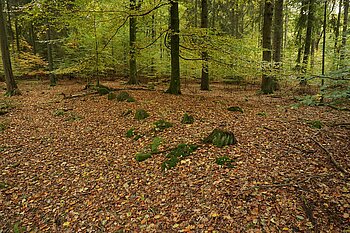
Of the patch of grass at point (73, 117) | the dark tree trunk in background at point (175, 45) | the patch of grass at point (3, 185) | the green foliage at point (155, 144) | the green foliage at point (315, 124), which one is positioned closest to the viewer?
the patch of grass at point (3, 185)

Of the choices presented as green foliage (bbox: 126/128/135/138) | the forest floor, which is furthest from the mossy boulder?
green foliage (bbox: 126/128/135/138)

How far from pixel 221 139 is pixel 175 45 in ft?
20.1

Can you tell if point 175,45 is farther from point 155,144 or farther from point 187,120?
point 155,144

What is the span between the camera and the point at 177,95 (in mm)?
10906

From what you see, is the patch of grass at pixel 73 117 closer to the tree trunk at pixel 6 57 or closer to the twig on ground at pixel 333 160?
the tree trunk at pixel 6 57

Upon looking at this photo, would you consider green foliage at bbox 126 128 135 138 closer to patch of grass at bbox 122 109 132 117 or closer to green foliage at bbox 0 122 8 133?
patch of grass at bbox 122 109 132 117

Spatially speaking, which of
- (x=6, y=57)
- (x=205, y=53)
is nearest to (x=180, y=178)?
(x=205, y=53)

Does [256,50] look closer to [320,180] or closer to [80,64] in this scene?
[320,180]

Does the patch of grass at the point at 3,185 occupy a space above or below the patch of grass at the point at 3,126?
below

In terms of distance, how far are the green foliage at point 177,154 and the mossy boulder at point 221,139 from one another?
Result: 1.56 feet

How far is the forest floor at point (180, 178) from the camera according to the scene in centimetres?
354

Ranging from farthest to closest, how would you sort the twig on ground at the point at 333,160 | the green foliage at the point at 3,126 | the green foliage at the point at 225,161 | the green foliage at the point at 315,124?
the green foliage at the point at 3,126 < the green foliage at the point at 315,124 < the green foliage at the point at 225,161 < the twig on ground at the point at 333,160

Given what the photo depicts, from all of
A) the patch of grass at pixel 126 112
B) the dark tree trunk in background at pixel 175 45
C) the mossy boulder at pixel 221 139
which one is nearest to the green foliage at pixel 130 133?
the patch of grass at pixel 126 112

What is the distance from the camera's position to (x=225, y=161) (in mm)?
4926
